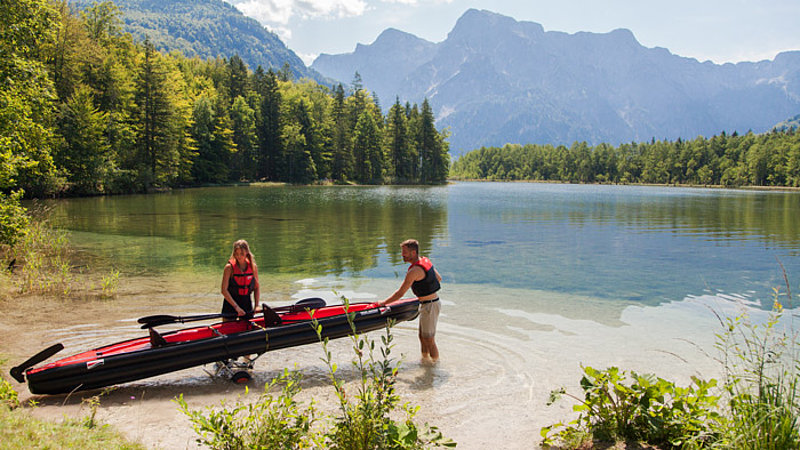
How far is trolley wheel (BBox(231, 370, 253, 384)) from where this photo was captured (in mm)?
6699

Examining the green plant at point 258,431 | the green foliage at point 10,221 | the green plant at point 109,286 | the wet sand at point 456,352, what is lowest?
the wet sand at point 456,352

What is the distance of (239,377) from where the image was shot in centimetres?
670

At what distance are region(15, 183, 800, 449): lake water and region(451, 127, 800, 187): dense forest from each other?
98451 mm

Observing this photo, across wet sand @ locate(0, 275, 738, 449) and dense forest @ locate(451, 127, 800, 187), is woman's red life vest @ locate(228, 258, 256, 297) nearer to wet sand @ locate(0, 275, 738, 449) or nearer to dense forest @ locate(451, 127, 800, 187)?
wet sand @ locate(0, 275, 738, 449)

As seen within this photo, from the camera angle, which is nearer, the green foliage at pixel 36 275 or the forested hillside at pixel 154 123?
the green foliage at pixel 36 275

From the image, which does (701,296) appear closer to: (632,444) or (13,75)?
(632,444)

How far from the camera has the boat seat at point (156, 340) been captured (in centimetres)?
643

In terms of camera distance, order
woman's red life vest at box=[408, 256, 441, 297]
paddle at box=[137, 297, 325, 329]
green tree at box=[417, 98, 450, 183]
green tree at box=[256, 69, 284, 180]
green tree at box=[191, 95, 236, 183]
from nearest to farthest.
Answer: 1. paddle at box=[137, 297, 325, 329]
2. woman's red life vest at box=[408, 256, 441, 297]
3. green tree at box=[191, 95, 236, 183]
4. green tree at box=[256, 69, 284, 180]
5. green tree at box=[417, 98, 450, 183]

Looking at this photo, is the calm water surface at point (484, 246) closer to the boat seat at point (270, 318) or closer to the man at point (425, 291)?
the man at point (425, 291)

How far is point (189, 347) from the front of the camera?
6539mm

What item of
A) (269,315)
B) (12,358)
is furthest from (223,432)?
(12,358)

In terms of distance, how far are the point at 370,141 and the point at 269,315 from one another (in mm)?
91701

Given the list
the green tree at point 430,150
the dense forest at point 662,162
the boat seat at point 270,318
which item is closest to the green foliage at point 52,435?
the boat seat at point 270,318

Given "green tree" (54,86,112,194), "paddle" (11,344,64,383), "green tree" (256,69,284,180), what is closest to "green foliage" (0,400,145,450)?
"paddle" (11,344,64,383)
